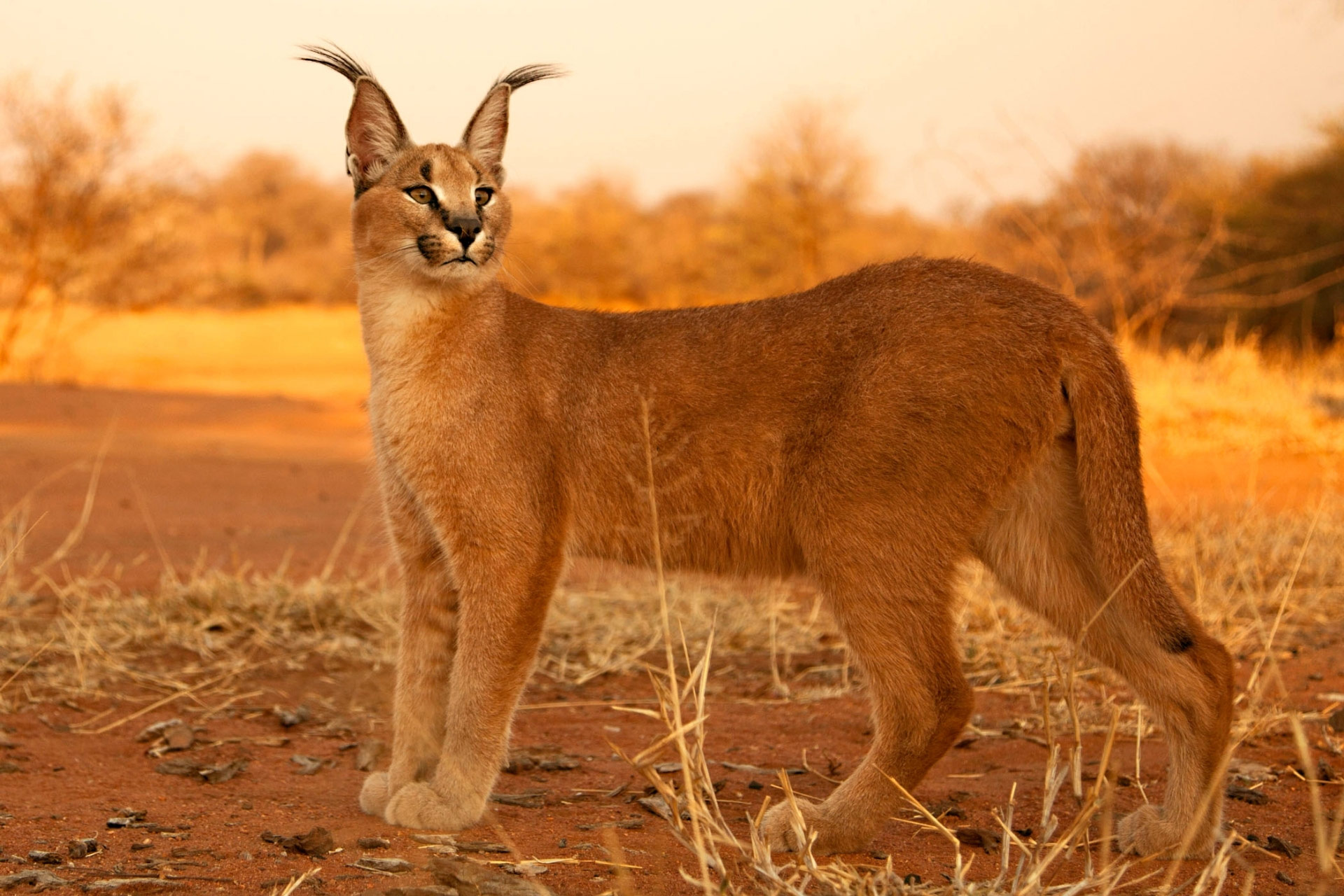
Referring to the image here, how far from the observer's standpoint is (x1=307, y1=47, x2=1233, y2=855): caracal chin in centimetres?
289

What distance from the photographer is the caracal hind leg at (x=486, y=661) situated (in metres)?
3.03

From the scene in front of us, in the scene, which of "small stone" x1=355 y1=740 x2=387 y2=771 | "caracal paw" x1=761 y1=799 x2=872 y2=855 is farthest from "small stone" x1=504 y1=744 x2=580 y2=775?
"caracal paw" x1=761 y1=799 x2=872 y2=855

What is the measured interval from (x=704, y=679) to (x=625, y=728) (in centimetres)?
182

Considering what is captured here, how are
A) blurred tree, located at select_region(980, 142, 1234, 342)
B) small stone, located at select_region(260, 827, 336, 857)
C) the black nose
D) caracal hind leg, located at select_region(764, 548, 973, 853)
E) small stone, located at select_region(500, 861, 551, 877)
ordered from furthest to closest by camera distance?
blurred tree, located at select_region(980, 142, 1234, 342) < the black nose < caracal hind leg, located at select_region(764, 548, 973, 853) < small stone, located at select_region(260, 827, 336, 857) < small stone, located at select_region(500, 861, 551, 877)

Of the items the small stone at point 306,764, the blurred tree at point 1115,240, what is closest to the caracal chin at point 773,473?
the small stone at point 306,764

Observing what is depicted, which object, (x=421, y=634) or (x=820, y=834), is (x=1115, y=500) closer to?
(x=820, y=834)

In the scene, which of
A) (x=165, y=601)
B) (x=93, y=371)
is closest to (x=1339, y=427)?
(x=165, y=601)

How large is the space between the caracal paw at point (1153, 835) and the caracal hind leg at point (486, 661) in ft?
4.85

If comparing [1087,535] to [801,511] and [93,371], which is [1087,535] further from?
[93,371]

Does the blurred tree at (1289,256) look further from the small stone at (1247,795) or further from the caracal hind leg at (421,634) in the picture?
the caracal hind leg at (421,634)

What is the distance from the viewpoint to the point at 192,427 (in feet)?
38.5

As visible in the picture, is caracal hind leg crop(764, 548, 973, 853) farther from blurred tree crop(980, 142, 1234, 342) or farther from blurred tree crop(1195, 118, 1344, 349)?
blurred tree crop(1195, 118, 1344, 349)

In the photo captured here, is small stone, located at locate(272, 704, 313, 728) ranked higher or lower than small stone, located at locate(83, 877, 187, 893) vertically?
lower

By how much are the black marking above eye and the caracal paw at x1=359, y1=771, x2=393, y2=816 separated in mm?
1528
